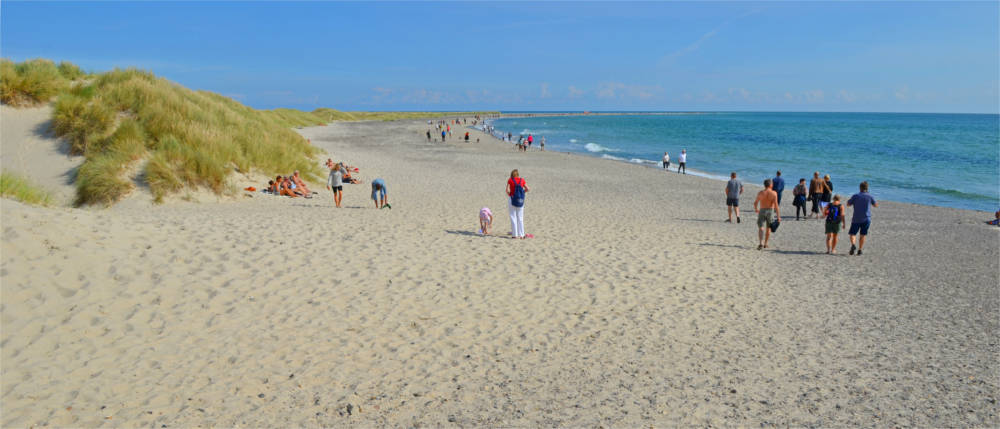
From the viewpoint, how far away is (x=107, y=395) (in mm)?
4871

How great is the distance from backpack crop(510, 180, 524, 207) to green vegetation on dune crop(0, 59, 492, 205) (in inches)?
337

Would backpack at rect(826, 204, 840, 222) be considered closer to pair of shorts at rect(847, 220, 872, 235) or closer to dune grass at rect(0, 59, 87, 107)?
pair of shorts at rect(847, 220, 872, 235)

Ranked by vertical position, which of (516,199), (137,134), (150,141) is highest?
(137,134)

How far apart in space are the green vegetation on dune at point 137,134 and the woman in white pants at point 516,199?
8512mm

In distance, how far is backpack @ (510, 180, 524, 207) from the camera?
11.1 m

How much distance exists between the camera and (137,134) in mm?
14773

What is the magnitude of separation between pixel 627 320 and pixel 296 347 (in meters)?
4.16

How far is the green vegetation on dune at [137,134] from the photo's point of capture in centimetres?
1363

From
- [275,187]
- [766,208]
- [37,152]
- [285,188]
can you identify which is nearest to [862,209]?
[766,208]

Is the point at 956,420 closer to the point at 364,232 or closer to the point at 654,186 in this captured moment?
the point at 364,232

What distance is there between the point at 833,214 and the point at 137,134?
1755cm

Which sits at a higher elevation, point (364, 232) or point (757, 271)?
point (364, 232)

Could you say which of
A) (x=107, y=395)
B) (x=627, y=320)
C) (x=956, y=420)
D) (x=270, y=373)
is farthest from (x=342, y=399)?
(x=956, y=420)

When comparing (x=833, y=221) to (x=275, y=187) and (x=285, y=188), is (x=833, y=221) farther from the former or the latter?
(x=275, y=187)
